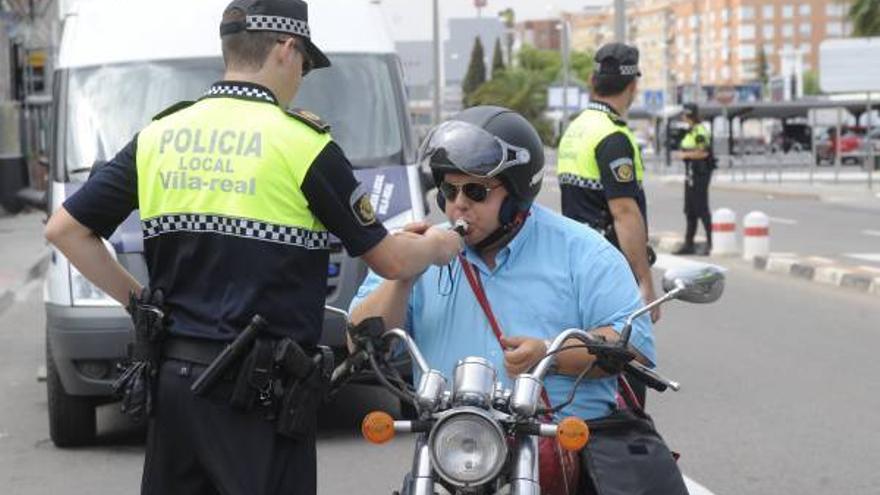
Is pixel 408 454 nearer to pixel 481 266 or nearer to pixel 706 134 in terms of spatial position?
pixel 481 266

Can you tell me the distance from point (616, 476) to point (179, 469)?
1090 millimetres

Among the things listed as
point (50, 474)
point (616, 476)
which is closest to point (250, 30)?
point (616, 476)

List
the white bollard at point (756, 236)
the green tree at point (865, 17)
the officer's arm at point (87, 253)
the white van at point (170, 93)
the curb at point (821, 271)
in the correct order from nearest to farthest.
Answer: the officer's arm at point (87, 253), the white van at point (170, 93), the curb at point (821, 271), the white bollard at point (756, 236), the green tree at point (865, 17)

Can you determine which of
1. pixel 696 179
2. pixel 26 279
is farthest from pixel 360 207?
pixel 696 179

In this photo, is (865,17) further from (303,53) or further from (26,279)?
(303,53)

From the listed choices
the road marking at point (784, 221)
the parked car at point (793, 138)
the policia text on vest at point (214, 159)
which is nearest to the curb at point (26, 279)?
the road marking at point (784, 221)

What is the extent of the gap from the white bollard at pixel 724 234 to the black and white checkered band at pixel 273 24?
17.6 meters

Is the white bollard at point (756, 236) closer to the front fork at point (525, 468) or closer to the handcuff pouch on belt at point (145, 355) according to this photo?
the handcuff pouch on belt at point (145, 355)

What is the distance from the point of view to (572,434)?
362 cm

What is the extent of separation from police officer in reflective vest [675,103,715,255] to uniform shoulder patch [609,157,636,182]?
13932mm

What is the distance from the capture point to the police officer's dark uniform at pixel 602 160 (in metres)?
7.71

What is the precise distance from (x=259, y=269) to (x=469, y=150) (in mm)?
618

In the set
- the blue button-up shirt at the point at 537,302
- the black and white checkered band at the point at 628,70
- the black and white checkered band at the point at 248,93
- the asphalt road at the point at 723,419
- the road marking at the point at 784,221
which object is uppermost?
the black and white checkered band at the point at 628,70

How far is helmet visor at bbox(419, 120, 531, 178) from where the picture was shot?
399 centimetres
